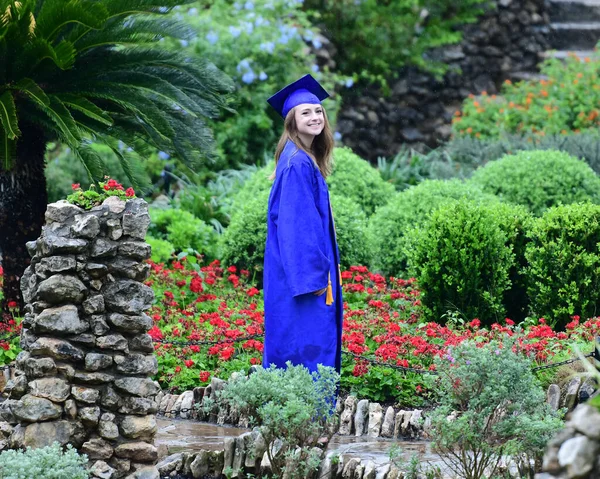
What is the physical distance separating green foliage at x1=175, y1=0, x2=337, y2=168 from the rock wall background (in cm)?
252

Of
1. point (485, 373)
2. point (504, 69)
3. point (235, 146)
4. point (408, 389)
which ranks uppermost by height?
Answer: point (504, 69)

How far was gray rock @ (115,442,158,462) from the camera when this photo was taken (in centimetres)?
449

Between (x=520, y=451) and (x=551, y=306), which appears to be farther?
(x=551, y=306)

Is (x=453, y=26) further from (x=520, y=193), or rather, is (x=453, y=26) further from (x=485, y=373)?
(x=485, y=373)

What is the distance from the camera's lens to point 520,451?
4.11 m

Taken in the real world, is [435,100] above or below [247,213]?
above

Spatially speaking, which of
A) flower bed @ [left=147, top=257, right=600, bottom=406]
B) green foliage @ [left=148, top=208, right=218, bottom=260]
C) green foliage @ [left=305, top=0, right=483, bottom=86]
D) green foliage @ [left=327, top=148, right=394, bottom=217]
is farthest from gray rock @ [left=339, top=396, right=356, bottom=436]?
green foliage @ [left=305, top=0, right=483, bottom=86]

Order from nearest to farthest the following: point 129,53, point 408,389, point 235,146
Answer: point 408,389, point 129,53, point 235,146

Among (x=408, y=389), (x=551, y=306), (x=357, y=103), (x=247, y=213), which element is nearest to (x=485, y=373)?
(x=408, y=389)

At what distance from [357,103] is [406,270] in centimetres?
717

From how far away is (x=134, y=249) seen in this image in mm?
4496

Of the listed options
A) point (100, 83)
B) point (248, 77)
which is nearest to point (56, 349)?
point (100, 83)

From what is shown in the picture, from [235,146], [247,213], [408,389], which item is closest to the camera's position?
[408,389]

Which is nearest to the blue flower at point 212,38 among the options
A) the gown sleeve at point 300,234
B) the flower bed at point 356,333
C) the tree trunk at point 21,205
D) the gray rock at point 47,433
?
the flower bed at point 356,333
